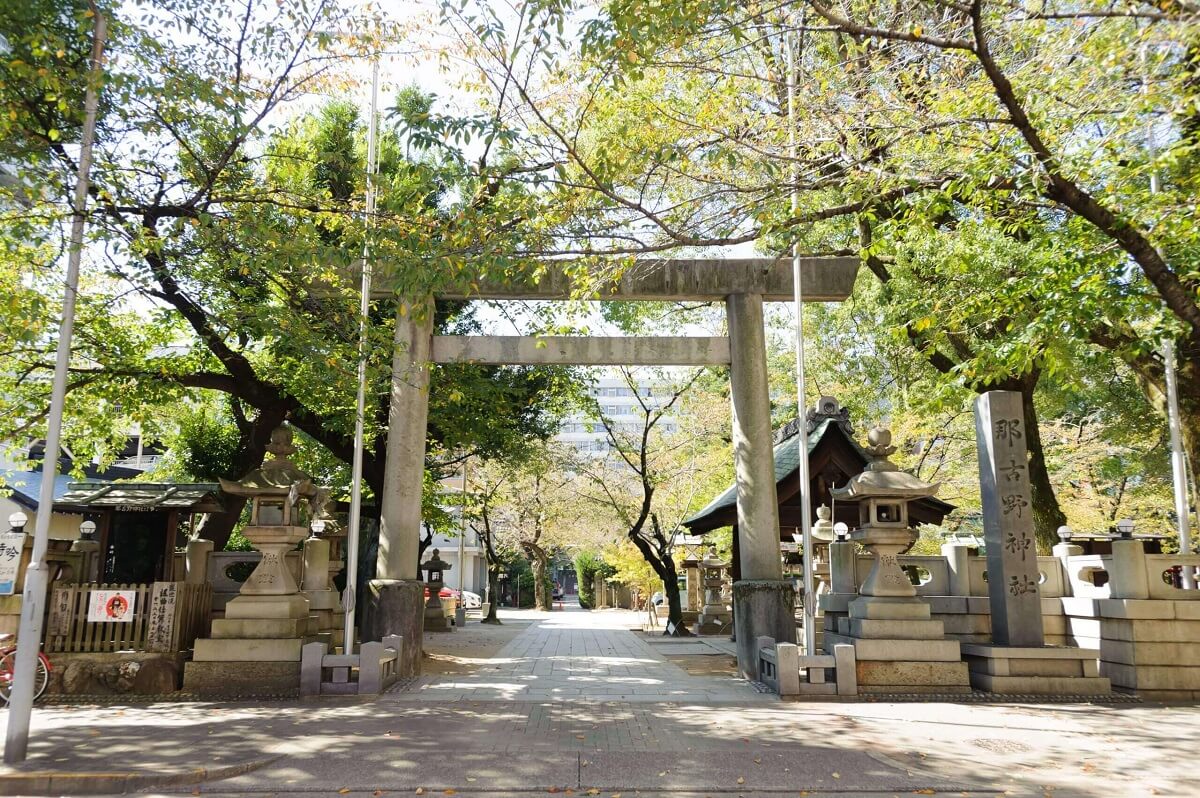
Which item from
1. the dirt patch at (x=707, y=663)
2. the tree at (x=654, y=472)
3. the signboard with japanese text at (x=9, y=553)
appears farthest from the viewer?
the tree at (x=654, y=472)

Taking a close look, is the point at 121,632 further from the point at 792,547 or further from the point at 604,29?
the point at 792,547

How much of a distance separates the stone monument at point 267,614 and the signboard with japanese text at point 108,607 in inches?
45.1

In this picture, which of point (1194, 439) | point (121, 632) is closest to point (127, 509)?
point (121, 632)

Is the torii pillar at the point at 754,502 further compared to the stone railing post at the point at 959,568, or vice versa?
the stone railing post at the point at 959,568

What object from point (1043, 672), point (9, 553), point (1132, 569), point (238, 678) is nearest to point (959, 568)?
point (1043, 672)

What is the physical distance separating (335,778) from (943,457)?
19947 mm

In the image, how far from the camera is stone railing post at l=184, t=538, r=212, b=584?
11898 millimetres

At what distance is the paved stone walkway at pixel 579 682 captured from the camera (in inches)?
417

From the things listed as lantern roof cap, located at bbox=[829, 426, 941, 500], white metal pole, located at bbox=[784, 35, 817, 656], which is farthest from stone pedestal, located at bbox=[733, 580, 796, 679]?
lantern roof cap, located at bbox=[829, 426, 941, 500]

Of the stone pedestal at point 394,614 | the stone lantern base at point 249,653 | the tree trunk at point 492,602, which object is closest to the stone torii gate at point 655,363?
the stone pedestal at point 394,614

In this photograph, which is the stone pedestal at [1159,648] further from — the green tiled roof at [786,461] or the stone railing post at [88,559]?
the stone railing post at [88,559]

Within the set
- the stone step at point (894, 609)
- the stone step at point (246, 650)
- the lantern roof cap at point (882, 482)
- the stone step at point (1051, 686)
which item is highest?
the lantern roof cap at point (882, 482)

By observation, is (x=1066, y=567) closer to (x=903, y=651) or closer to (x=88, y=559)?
(x=903, y=651)

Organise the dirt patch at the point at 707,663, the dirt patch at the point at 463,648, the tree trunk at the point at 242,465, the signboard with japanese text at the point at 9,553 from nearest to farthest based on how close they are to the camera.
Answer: the signboard with japanese text at the point at 9,553 → the dirt patch at the point at 707,663 → the dirt patch at the point at 463,648 → the tree trunk at the point at 242,465
